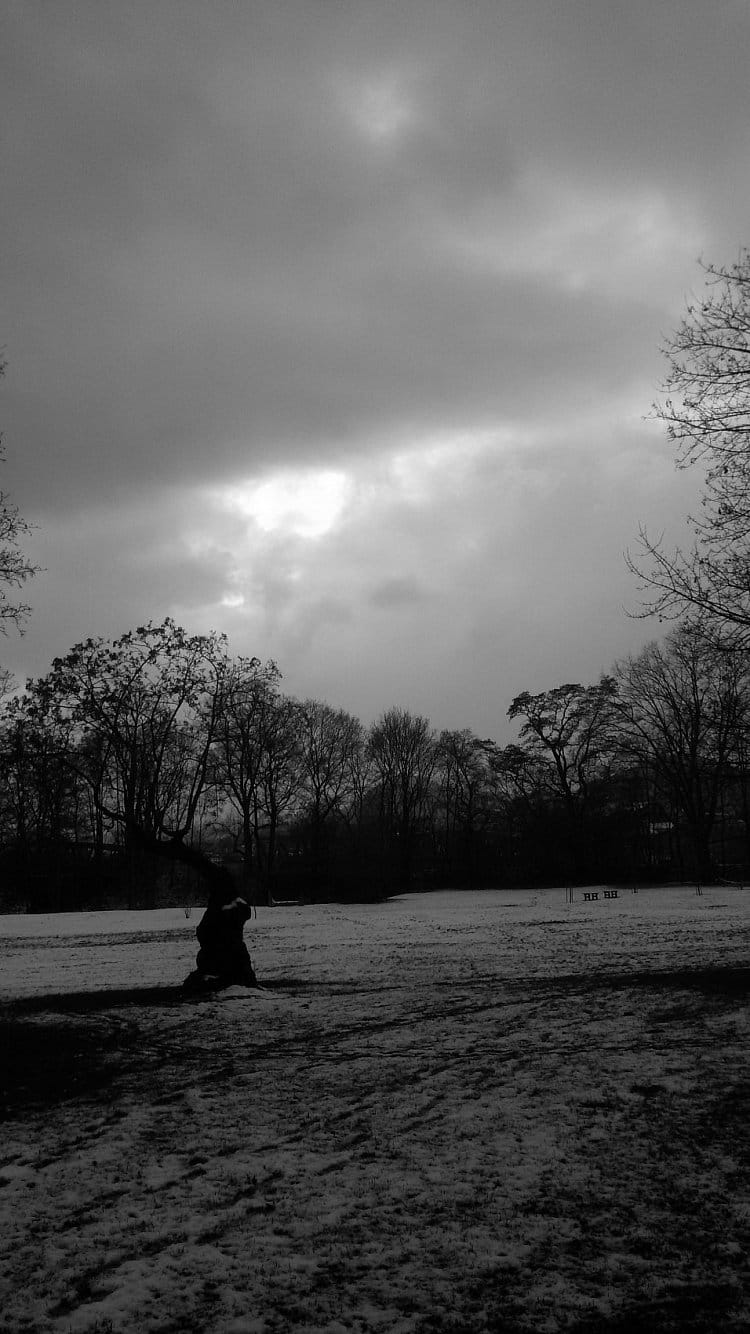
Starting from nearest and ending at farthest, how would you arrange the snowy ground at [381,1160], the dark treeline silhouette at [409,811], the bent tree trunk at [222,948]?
the snowy ground at [381,1160]
the bent tree trunk at [222,948]
the dark treeline silhouette at [409,811]

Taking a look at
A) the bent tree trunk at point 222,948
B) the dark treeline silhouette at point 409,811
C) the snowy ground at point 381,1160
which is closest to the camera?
the snowy ground at point 381,1160

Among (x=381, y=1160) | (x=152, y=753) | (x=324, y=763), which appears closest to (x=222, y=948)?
(x=381, y=1160)

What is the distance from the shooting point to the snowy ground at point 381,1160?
394 cm

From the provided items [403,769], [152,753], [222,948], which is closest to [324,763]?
[403,769]

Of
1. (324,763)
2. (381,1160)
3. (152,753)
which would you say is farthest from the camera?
(324,763)

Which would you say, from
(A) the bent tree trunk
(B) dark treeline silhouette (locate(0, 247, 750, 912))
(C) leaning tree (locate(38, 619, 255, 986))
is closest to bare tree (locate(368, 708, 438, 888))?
(B) dark treeline silhouette (locate(0, 247, 750, 912))

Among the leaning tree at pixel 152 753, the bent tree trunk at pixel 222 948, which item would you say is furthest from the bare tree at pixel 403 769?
the bent tree trunk at pixel 222 948

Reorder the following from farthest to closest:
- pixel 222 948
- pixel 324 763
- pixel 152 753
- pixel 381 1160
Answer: pixel 324 763
pixel 152 753
pixel 222 948
pixel 381 1160

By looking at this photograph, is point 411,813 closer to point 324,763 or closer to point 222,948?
point 324,763

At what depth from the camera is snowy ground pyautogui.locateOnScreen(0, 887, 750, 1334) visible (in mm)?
3941

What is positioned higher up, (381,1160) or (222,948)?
(222,948)

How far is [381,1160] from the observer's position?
571 cm

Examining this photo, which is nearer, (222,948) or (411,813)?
(222,948)

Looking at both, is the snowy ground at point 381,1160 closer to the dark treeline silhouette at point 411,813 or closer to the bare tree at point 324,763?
the dark treeline silhouette at point 411,813
